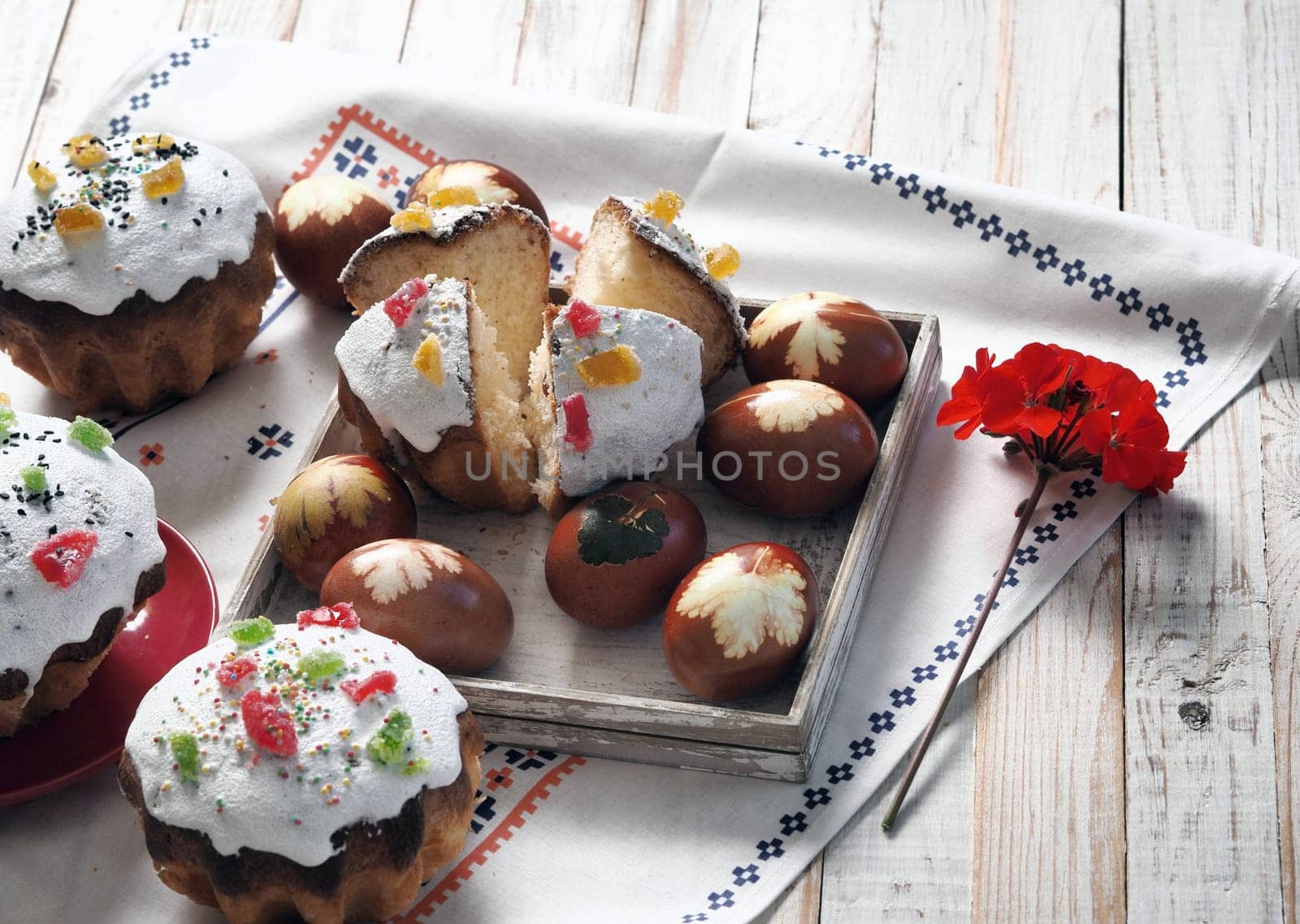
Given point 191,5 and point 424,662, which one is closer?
point 424,662

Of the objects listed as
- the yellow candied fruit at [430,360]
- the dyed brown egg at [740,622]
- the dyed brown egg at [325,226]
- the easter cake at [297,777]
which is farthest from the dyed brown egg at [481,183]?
the easter cake at [297,777]

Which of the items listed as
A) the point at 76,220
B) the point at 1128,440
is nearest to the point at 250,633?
the point at 76,220

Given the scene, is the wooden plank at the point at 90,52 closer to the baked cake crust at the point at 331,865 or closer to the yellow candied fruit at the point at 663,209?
the yellow candied fruit at the point at 663,209

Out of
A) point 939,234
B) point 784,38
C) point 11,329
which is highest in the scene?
point 784,38

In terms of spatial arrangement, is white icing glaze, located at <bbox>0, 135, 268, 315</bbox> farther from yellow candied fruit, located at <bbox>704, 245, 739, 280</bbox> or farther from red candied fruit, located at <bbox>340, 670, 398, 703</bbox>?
red candied fruit, located at <bbox>340, 670, 398, 703</bbox>

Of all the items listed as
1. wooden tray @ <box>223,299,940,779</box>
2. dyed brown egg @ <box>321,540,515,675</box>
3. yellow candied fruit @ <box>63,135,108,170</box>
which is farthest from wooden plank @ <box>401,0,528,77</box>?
dyed brown egg @ <box>321,540,515,675</box>

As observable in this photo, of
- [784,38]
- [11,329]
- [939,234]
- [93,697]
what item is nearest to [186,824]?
[93,697]

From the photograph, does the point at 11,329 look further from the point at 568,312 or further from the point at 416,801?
the point at 416,801
